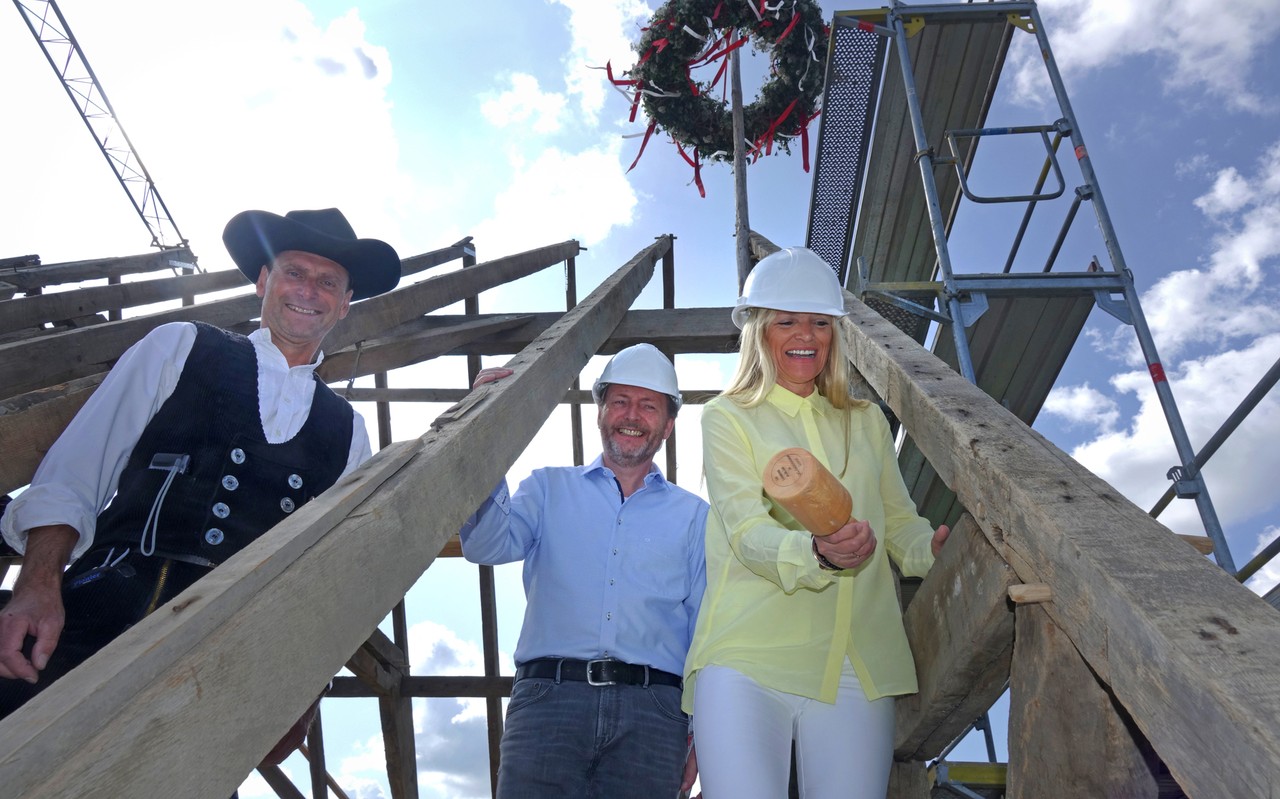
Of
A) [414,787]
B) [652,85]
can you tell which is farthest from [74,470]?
[652,85]

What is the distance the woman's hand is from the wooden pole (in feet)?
11.4

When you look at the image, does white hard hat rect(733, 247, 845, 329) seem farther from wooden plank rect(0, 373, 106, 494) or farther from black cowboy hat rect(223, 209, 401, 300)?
wooden plank rect(0, 373, 106, 494)

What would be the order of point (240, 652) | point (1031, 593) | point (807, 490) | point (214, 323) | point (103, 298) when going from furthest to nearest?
point (103, 298), point (214, 323), point (807, 490), point (1031, 593), point (240, 652)

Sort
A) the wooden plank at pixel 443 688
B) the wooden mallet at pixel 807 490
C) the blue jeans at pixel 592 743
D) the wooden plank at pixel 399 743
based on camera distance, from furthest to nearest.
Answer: the wooden plank at pixel 443 688
the wooden plank at pixel 399 743
the blue jeans at pixel 592 743
the wooden mallet at pixel 807 490

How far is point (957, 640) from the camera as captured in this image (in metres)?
1.82

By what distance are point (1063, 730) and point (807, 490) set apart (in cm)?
55

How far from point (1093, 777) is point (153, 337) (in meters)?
2.08

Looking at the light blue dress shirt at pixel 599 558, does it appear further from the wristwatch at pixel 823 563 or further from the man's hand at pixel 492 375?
the wristwatch at pixel 823 563

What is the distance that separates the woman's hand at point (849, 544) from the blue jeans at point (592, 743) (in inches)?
38.3

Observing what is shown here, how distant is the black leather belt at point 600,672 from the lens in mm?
2439

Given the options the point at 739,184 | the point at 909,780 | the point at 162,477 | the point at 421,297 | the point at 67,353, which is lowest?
the point at 909,780

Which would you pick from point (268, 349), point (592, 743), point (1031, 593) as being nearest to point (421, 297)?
point (268, 349)

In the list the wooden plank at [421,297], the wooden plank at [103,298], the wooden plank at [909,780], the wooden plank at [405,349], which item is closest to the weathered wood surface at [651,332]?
the wooden plank at [405,349]

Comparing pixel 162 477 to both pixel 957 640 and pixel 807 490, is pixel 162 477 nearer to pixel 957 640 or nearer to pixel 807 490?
pixel 807 490
